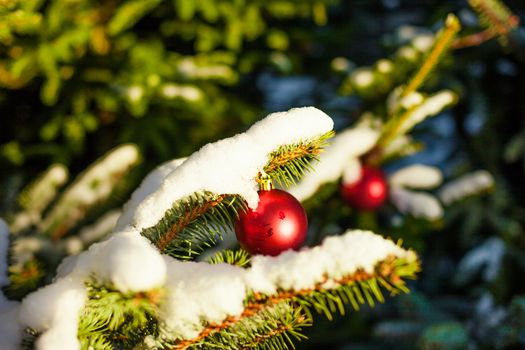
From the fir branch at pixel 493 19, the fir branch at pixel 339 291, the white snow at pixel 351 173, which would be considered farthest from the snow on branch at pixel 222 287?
the fir branch at pixel 493 19

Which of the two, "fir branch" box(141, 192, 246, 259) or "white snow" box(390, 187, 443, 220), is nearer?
"fir branch" box(141, 192, 246, 259)

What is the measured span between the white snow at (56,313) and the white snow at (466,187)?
1.68m

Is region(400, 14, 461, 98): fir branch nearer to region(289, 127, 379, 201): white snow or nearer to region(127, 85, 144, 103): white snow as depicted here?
region(289, 127, 379, 201): white snow

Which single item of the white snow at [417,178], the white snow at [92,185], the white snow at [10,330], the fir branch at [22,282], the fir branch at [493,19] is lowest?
the white snow at [10,330]

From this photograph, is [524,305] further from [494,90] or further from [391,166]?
[391,166]

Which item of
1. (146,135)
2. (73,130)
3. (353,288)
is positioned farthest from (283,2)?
(353,288)

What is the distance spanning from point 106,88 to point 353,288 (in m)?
1.65

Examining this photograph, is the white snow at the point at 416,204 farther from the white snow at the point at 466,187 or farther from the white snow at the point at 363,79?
the white snow at the point at 363,79

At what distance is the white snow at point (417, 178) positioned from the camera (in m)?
1.90

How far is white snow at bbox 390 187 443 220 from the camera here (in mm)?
1842

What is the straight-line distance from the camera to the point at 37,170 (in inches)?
93.7

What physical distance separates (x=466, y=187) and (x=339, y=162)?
0.70 meters

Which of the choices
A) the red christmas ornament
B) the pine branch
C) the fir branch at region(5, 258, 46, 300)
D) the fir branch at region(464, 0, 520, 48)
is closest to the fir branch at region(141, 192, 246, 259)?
the pine branch

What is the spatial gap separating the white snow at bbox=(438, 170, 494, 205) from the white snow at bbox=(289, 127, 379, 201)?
1.78ft
